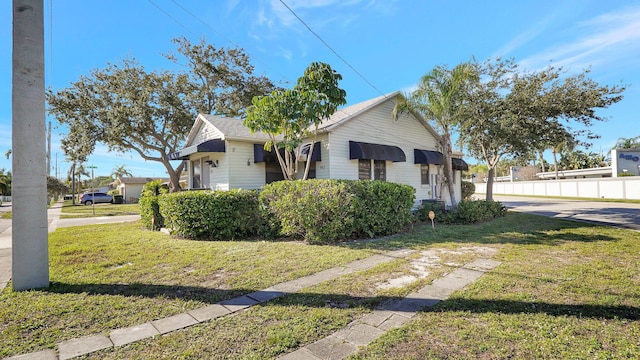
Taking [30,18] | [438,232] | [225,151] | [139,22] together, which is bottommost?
[438,232]

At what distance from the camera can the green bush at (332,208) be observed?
739cm

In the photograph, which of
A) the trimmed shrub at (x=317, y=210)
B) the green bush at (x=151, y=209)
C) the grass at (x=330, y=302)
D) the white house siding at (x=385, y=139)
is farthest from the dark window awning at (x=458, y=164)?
the green bush at (x=151, y=209)

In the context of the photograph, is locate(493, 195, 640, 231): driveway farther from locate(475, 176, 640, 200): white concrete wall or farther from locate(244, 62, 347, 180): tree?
locate(244, 62, 347, 180): tree

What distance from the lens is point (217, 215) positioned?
809 centimetres

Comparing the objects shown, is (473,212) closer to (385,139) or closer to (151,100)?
(385,139)

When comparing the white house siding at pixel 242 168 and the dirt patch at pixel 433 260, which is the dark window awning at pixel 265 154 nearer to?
the white house siding at pixel 242 168

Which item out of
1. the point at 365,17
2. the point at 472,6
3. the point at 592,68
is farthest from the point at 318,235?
the point at 592,68

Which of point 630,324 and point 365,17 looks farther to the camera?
point 365,17

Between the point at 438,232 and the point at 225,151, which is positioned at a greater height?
the point at 225,151

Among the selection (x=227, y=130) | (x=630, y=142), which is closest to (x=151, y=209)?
(x=227, y=130)

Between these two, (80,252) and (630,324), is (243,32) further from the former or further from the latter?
(630,324)

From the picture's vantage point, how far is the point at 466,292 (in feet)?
12.7

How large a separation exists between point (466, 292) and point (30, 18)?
749 cm

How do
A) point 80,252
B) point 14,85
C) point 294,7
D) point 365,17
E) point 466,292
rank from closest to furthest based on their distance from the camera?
point 466,292, point 14,85, point 80,252, point 294,7, point 365,17
